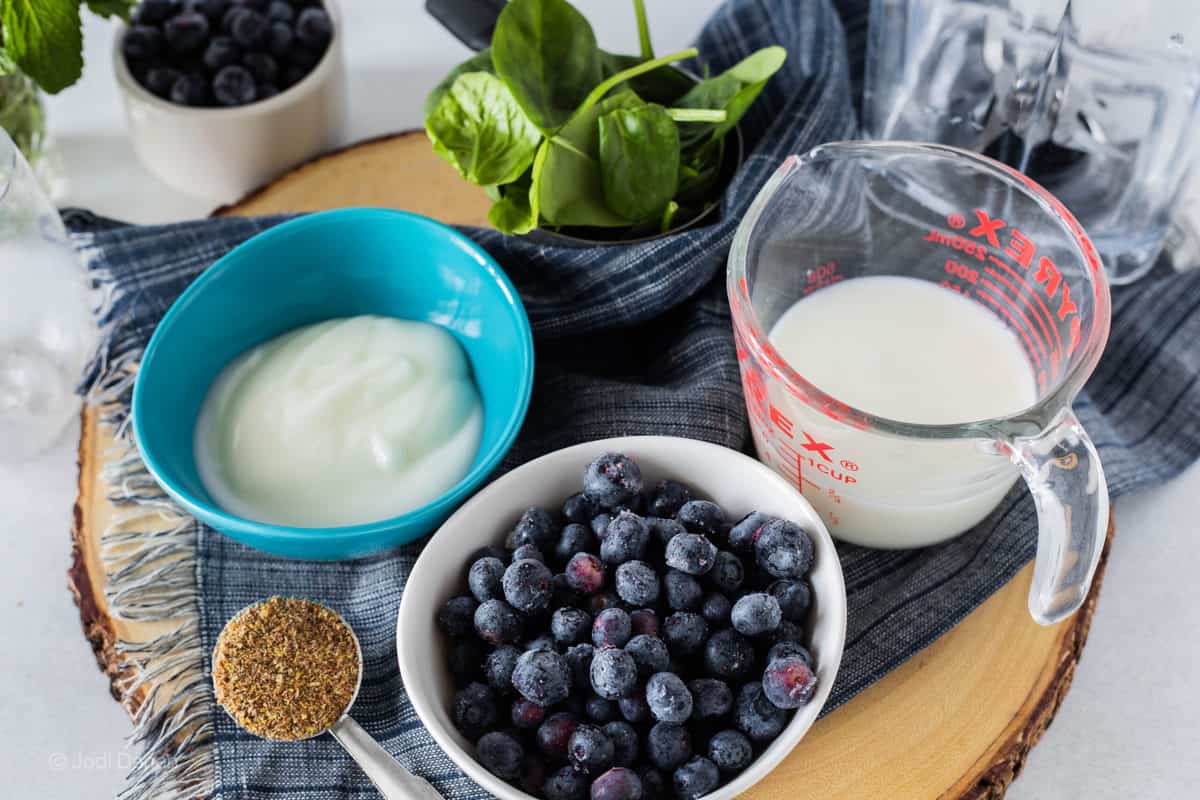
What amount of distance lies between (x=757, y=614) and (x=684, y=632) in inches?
2.3

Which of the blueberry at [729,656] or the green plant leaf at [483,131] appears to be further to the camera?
the green plant leaf at [483,131]

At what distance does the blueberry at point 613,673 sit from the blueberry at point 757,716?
8 cm

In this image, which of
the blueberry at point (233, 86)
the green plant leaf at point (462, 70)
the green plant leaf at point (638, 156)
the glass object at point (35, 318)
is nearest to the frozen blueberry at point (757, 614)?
the green plant leaf at point (638, 156)

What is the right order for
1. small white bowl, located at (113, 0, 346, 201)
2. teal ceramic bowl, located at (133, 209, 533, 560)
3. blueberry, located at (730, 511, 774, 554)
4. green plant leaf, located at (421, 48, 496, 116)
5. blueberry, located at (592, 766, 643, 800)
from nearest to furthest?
blueberry, located at (592, 766, 643, 800) < blueberry, located at (730, 511, 774, 554) < teal ceramic bowl, located at (133, 209, 533, 560) < green plant leaf, located at (421, 48, 496, 116) < small white bowl, located at (113, 0, 346, 201)

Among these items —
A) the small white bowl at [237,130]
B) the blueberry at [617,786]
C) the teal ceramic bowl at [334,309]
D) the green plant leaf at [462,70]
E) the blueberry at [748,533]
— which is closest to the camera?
the blueberry at [617,786]

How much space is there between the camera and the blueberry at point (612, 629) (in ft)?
2.95

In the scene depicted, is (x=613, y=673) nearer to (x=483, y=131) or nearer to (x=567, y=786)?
(x=567, y=786)

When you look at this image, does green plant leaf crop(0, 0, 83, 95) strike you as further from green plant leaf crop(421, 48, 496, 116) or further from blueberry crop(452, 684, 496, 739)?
blueberry crop(452, 684, 496, 739)

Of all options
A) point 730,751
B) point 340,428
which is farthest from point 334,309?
point 730,751

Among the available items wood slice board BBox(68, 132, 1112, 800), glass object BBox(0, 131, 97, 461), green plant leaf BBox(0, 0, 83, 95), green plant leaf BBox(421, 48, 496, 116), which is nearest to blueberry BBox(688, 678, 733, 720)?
wood slice board BBox(68, 132, 1112, 800)

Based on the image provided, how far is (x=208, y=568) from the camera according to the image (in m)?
1.09

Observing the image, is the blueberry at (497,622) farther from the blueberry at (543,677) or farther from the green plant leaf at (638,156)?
the green plant leaf at (638,156)

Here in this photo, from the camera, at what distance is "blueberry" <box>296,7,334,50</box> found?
140 cm

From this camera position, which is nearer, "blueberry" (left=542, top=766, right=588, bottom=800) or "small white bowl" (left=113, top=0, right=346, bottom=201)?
"blueberry" (left=542, top=766, right=588, bottom=800)
